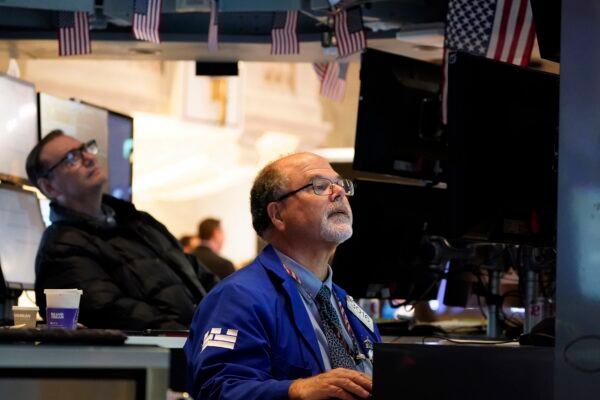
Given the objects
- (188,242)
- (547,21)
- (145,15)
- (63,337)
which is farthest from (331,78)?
(188,242)

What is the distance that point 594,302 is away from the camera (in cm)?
286

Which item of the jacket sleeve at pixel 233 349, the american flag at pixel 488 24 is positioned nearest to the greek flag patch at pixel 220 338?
the jacket sleeve at pixel 233 349

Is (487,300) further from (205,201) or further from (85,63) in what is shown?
(205,201)

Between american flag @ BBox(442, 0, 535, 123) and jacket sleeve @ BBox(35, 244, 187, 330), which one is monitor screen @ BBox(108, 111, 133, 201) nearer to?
jacket sleeve @ BBox(35, 244, 187, 330)

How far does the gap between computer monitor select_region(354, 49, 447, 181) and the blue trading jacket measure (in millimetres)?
1127

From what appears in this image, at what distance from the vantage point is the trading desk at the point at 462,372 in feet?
9.96

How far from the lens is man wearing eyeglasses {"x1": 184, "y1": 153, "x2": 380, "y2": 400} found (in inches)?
154

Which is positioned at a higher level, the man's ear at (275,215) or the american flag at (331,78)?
the american flag at (331,78)

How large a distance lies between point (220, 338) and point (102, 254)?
2294 millimetres

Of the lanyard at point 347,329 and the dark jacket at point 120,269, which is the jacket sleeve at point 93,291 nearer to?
the dark jacket at point 120,269

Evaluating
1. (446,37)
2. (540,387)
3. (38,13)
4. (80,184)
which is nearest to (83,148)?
(80,184)

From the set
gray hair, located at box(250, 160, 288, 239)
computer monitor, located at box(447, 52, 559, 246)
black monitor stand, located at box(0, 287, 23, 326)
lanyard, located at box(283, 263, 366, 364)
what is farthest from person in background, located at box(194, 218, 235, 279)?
computer monitor, located at box(447, 52, 559, 246)

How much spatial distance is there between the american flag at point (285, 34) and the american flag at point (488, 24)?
1.17 meters

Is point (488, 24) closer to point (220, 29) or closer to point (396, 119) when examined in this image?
point (396, 119)
